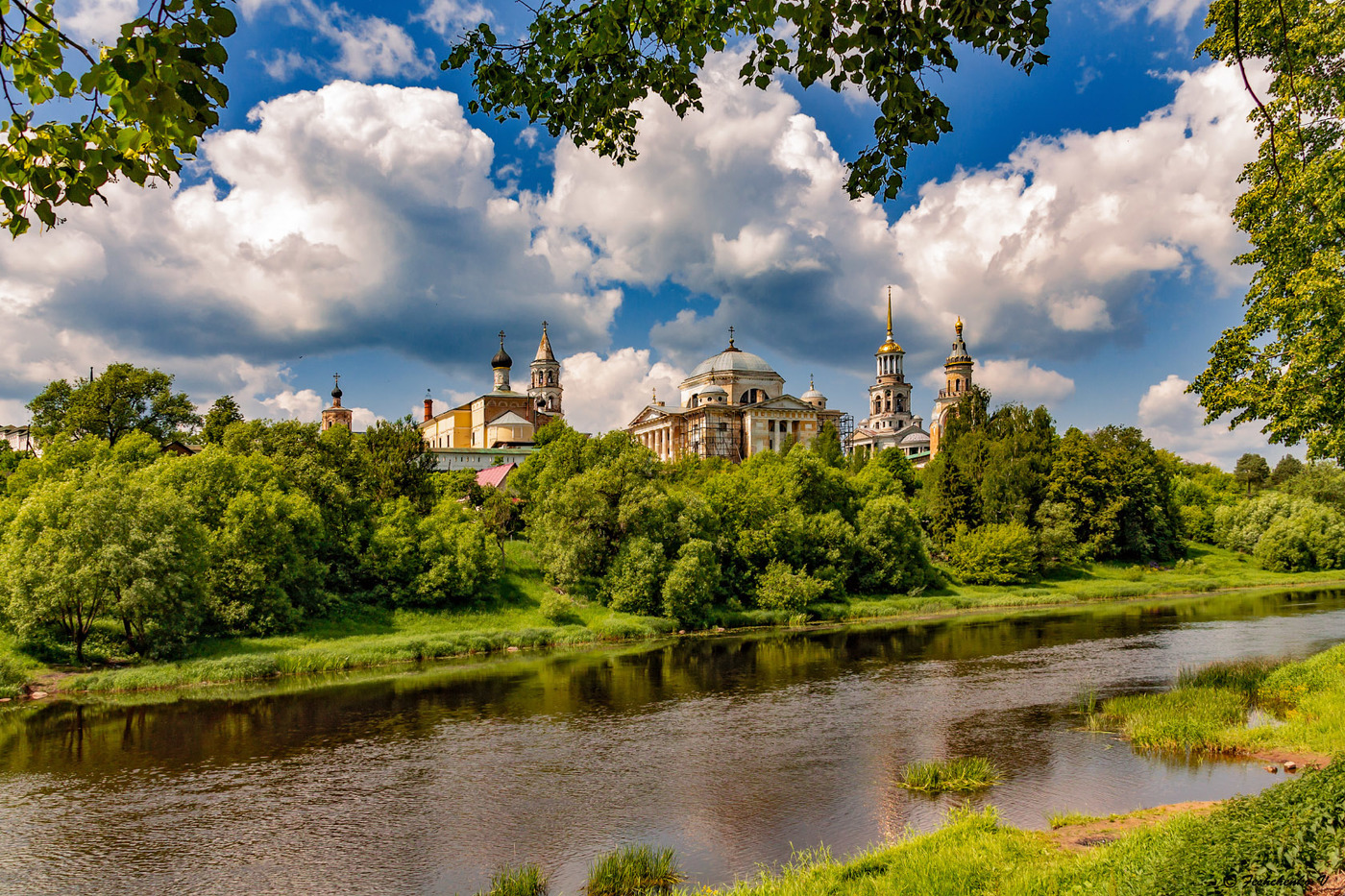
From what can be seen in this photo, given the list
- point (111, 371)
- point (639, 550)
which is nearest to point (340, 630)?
point (639, 550)

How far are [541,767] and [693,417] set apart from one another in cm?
8318

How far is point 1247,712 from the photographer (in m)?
18.0

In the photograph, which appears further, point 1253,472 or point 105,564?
point 1253,472

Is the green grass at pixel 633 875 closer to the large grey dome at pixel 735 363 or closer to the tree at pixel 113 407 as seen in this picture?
the tree at pixel 113 407

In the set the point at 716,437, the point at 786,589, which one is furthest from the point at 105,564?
the point at 716,437

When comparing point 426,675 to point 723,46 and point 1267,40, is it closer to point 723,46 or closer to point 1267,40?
point 723,46

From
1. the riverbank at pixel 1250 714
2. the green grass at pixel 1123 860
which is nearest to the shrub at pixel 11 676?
the green grass at pixel 1123 860

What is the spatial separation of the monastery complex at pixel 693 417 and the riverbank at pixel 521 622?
3818 cm

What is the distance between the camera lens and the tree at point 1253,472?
104m

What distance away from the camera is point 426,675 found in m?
28.9

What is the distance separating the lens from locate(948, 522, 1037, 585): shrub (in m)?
52.1

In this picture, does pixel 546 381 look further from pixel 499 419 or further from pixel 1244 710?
pixel 1244 710

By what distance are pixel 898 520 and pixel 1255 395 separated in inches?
1212

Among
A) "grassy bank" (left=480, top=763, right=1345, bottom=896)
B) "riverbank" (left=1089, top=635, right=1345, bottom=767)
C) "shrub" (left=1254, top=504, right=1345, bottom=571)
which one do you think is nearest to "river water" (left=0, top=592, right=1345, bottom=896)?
"riverbank" (left=1089, top=635, right=1345, bottom=767)
